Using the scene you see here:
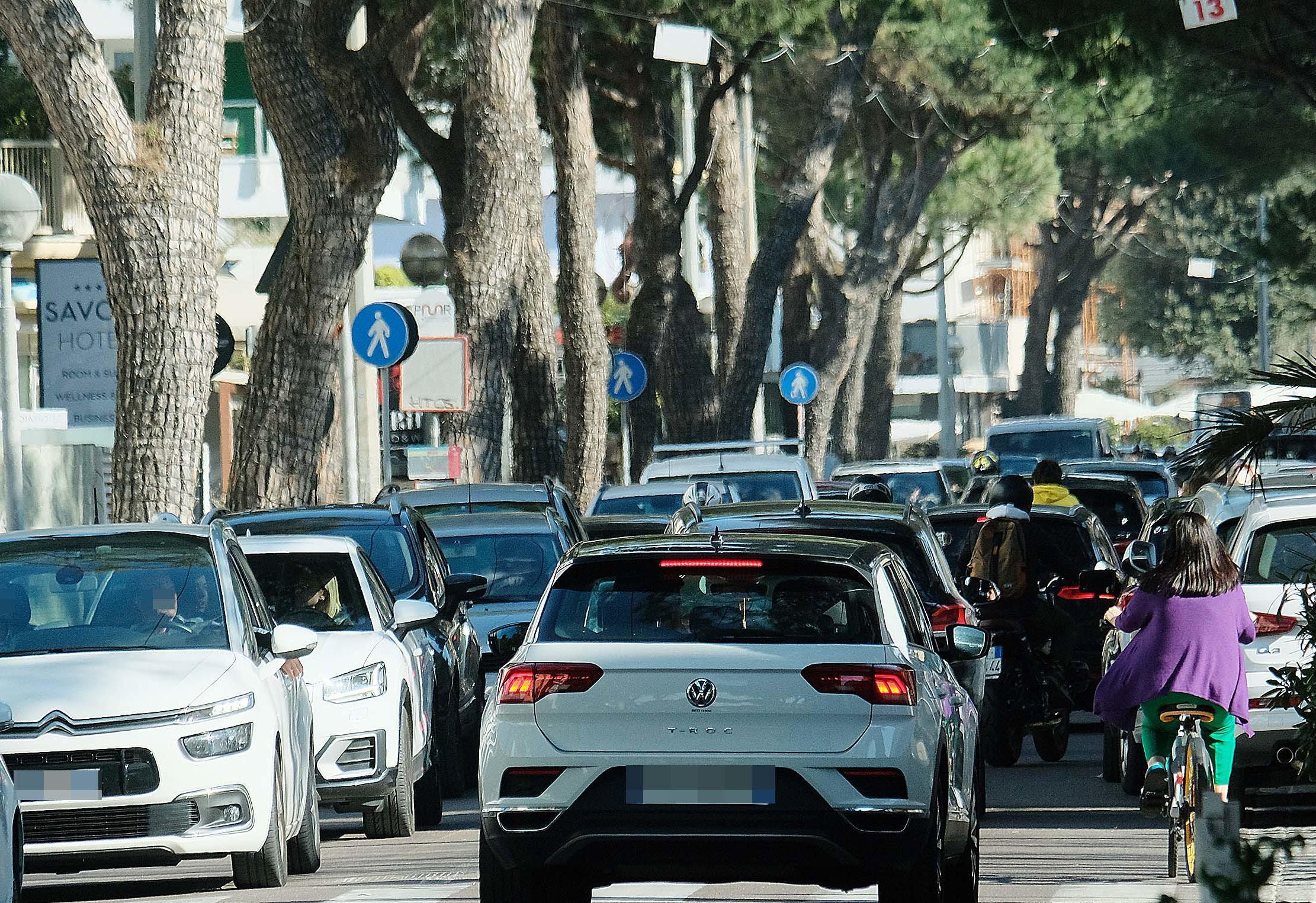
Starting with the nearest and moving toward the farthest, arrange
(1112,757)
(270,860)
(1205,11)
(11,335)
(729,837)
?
(729,837), (270,860), (1112,757), (11,335), (1205,11)

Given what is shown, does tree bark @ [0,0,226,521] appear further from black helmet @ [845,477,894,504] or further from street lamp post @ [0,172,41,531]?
black helmet @ [845,477,894,504]

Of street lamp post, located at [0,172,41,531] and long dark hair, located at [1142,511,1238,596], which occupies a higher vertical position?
street lamp post, located at [0,172,41,531]

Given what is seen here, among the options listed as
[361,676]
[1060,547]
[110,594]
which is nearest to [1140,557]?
[1060,547]

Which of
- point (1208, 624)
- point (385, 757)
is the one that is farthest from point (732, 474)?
point (1208, 624)

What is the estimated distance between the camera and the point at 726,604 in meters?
7.96

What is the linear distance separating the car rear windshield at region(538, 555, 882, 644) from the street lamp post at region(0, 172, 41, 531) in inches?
360

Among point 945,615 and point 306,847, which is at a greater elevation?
point 945,615

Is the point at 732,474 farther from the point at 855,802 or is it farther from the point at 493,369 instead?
the point at 855,802

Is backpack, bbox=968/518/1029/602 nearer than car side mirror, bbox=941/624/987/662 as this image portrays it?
No

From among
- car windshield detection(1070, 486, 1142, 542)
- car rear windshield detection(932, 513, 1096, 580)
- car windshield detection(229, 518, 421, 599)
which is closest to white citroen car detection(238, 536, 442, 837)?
car windshield detection(229, 518, 421, 599)

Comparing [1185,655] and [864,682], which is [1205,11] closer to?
[1185,655]

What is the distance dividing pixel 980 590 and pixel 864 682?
22.1 feet

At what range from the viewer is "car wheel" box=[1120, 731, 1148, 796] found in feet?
39.8

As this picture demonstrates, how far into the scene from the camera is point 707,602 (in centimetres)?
800
